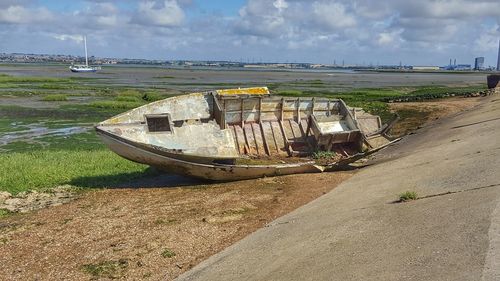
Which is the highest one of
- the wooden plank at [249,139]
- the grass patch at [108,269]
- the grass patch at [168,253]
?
the wooden plank at [249,139]

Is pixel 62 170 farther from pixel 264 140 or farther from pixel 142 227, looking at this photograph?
pixel 264 140

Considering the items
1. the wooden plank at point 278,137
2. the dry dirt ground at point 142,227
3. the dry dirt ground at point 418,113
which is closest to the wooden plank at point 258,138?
the wooden plank at point 278,137

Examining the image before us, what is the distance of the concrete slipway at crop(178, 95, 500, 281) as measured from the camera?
6371mm

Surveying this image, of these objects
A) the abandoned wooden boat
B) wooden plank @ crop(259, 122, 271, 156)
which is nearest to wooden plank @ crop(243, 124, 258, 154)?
the abandoned wooden boat

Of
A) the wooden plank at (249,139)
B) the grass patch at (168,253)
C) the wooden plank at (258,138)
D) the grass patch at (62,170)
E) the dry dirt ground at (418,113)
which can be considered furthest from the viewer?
the dry dirt ground at (418,113)

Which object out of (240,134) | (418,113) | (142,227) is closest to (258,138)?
(240,134)

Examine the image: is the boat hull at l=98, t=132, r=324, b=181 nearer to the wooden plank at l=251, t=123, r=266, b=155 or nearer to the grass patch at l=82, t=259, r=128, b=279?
the wooden plank at l=251, t=123, r=266, b=155

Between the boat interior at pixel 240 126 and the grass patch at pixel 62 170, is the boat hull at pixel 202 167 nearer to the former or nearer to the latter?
the boat interior at pixel 240 126

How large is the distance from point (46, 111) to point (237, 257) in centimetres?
3249

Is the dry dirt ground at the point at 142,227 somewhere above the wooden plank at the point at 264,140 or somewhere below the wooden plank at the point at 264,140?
below

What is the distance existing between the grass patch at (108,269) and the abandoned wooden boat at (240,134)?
545 centimetres

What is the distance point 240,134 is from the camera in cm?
1869

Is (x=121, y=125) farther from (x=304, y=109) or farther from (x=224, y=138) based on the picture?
(x=304, y=109)

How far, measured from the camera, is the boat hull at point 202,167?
14922 mm
